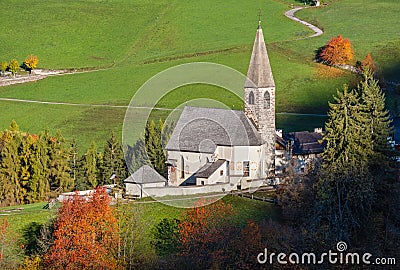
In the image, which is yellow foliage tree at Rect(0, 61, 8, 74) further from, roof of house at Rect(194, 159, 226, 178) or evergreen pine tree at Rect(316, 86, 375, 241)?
evergreen pine tree at Rect(316, 86, 375, 241)

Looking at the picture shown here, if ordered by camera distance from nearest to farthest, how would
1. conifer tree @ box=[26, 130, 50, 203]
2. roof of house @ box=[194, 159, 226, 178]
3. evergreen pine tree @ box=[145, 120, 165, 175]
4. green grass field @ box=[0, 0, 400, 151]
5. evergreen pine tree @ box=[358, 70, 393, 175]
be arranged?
evergreen pine tree @ box=[358, 70, 393, 175] → roof of house @ box=[194, 159, 226, 178] → conifer tree @ box=[26, 130, 50, 203] → evergreen pine tree @ box=[145, 120, 165, 175] → green grass field @ box=[0, 0, 400, 151]

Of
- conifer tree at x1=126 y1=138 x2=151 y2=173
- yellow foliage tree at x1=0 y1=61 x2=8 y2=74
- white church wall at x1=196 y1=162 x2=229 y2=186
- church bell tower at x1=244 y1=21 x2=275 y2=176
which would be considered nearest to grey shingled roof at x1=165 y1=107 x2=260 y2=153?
church bell tower at x1=244 y1=21 x2=275 y2=176

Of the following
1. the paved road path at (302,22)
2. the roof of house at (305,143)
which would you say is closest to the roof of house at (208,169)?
the roof of house at (305,143)

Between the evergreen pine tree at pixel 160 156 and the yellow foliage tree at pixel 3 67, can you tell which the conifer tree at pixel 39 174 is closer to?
the evergreen pine tree at pixel 160 156

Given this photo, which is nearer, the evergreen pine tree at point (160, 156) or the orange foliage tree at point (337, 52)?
the evergreen pine tree at point (160, 156)

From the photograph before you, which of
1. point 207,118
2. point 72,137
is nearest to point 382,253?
point 207,118

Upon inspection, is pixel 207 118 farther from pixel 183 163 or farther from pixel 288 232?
pixel 288 232
